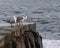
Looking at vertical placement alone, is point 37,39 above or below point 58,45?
above

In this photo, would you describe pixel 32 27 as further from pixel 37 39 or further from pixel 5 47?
pixel 5 47

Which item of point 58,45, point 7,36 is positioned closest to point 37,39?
point 7,36

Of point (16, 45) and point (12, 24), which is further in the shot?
point (12, 24)

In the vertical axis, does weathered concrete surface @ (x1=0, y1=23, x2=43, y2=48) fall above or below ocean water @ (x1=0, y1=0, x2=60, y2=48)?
above

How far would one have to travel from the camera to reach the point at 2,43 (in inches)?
209


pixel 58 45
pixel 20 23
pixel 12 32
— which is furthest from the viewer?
pixel 58 45

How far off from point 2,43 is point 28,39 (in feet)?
5.25

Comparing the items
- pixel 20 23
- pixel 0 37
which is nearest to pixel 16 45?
pixel 0 37

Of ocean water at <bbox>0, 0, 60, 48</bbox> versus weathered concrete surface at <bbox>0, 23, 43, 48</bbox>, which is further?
ocean water at <bbox>0, 0, 60, 48</bbox>

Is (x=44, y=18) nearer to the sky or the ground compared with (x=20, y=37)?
nearer to the ground

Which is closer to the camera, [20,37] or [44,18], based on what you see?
[20,37]

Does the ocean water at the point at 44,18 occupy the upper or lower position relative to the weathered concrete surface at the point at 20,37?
lower

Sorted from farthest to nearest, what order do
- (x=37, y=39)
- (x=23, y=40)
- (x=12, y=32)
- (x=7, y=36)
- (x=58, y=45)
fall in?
(x=58, y=45) < (x=37, y=39) < (x=23, y=40) < (x=12, y=32) < (x=7, y=36)

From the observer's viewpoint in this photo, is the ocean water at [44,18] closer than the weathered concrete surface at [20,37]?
No
